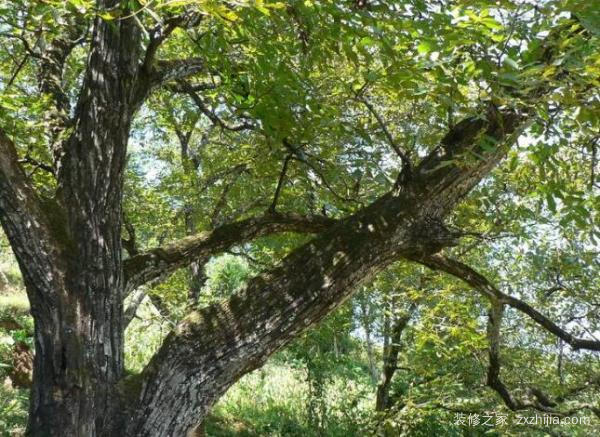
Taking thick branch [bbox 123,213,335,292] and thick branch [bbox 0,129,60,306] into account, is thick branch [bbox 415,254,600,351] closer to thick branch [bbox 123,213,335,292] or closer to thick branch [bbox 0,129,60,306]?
thick branch [bbox 123,213,335,292]

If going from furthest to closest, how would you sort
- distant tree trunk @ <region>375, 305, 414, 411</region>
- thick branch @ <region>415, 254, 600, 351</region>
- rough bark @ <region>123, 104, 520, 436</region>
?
1. distant tree trunk @ <region>375, 305, 414, 411</region>
2. thick branch @ <region>415, 254, 600, 351</region>
3. rough bark @ <region>123, 104, 520, 436</region>

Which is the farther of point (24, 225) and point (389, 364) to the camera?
point (389, 364)

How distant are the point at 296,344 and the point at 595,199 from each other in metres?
4.48

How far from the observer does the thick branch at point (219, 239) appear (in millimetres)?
3010

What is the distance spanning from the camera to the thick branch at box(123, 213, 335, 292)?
3.01m

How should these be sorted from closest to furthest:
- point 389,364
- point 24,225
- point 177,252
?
point 24,225 → point 177,252 → point 389,364

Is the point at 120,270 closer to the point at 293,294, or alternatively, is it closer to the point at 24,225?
the point at 24,225

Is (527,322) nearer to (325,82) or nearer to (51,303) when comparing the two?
(325,82)

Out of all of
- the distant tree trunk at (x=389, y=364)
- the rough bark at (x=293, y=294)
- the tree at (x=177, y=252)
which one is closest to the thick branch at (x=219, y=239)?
the tree at (x=177, y=252)

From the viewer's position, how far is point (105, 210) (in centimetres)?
249

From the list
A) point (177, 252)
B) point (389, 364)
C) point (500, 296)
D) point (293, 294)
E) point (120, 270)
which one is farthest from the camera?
point (389, 364)

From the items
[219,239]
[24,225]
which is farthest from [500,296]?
[24,225]

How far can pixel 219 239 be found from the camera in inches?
126

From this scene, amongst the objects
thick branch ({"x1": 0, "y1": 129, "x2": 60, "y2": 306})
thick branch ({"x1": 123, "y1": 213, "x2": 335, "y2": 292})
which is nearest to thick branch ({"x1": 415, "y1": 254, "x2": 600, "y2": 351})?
thick branch ({"x1": 123, "y1": 213, "x2": 335, "y2": 292})
